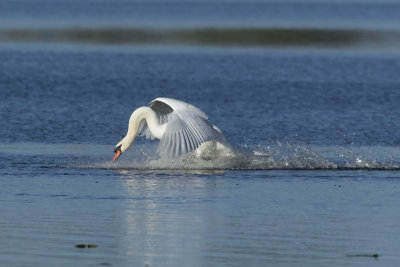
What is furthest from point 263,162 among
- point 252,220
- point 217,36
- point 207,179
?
point 217,36

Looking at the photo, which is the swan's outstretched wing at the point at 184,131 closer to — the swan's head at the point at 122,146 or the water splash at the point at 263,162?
the water splash at the point at 263,162

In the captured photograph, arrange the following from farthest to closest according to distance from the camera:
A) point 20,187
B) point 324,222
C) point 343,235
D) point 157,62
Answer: point 157,62 → point 20,187 → point 324,222 → point 343,235

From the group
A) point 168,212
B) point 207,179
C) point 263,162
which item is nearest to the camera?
point 168,212

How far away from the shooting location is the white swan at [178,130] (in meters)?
14.6

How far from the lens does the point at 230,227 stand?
10.8 metres

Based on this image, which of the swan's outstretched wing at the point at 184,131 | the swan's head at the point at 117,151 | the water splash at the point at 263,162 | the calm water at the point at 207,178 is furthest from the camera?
the swan's head at the point at 117,151

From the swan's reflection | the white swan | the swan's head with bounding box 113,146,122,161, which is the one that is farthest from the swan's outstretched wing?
the swan's head with bounding box 113,146,122,161

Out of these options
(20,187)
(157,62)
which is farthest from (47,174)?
(157,62)

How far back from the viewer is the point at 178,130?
48.6 feet

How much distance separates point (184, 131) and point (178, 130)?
9cm

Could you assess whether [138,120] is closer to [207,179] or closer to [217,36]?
[207,179]

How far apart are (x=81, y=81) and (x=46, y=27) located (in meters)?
32.5

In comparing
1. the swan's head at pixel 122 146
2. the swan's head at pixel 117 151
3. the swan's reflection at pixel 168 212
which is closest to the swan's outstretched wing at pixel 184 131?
the swan's reflection at pixel 168 212

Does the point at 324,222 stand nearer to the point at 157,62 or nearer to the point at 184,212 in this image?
the point at 184,212
